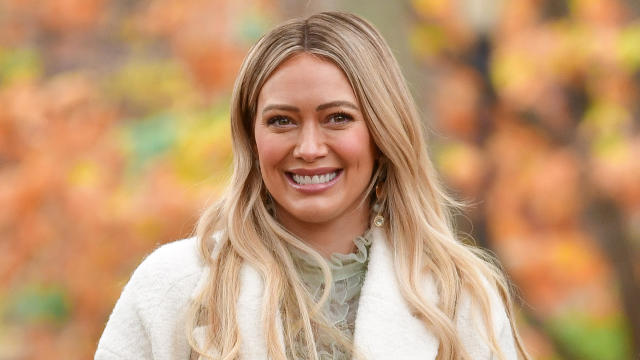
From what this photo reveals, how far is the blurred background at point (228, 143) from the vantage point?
5801 mm

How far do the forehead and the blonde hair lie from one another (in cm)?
2

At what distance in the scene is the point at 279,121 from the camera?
10.0ft

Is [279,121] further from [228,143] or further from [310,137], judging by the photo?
[228,143]

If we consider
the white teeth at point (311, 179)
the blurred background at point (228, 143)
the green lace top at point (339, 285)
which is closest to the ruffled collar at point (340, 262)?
the green lace top at point (339, 285)

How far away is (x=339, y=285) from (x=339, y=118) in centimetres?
48

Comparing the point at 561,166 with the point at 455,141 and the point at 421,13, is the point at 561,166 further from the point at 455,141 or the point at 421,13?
the point at 421,13

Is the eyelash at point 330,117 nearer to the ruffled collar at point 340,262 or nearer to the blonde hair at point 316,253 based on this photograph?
the blonde hair at point 316,253

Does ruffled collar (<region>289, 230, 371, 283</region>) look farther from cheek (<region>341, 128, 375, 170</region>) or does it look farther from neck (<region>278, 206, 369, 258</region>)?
cheek (<region>341, 128, 375, 170</region>)

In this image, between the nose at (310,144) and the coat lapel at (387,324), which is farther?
the coat lapel at (387,324)

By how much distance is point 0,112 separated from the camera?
586 centimetres

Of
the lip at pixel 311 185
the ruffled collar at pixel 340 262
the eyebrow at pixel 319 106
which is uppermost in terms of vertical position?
the eyebrow at pixel 319 106

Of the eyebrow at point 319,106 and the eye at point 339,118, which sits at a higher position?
the eyebrow at point 319,106

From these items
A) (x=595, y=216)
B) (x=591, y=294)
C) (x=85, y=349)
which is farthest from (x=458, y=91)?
(x=85, y=349)

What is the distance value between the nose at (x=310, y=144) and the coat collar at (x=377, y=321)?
0.35m
